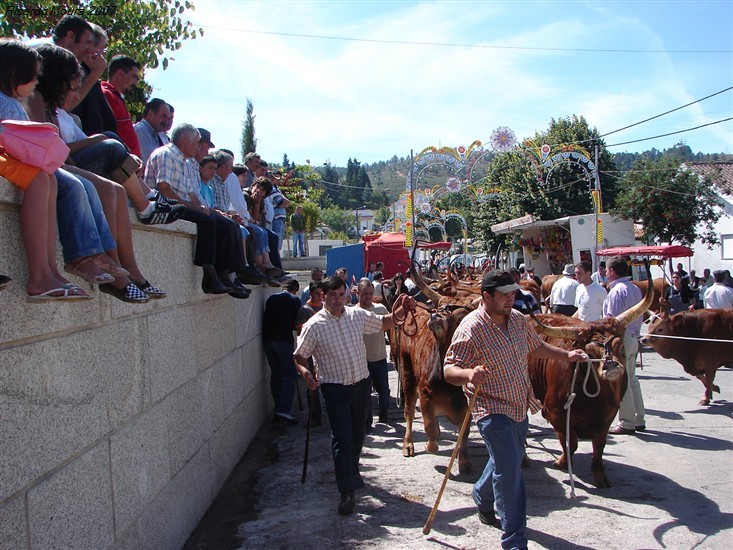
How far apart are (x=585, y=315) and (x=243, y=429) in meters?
4.83

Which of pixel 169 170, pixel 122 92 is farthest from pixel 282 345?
pixel 122 92

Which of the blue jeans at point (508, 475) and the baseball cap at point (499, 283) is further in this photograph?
the baseball cap at point (499, 283)

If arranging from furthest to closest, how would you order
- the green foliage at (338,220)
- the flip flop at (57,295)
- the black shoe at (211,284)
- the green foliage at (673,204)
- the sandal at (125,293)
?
the green foliage at (338,220) → the green foliage at (673,204) → the black shoe at (211,284) → the sandal at (125,293) → the flip flop at (57,295)

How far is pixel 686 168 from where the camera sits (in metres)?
26.6

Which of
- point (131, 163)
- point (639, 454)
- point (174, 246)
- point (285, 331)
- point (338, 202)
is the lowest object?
point (639, 454)

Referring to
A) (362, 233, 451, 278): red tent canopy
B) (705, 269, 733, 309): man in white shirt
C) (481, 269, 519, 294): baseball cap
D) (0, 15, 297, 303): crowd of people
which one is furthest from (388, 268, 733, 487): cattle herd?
(362, 233, 451, 278): red tent canopy

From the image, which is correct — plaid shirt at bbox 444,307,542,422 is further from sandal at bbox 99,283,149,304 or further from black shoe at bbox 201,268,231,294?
sandal at bbox 99,283,149,304

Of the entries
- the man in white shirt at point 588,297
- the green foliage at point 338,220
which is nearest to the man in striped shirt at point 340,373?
the man in white shirt at point 588,297

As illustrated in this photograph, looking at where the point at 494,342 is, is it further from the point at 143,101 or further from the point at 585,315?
the point at 143,101

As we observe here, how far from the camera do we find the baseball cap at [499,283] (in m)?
4.60

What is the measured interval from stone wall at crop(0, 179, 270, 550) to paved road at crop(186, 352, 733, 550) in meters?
0.57

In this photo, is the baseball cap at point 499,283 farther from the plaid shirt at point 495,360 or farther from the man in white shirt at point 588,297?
the man in white shirt at point 588,297

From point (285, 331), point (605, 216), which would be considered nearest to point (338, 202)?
point (605, 216)

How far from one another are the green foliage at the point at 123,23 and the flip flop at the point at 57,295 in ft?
18.2
